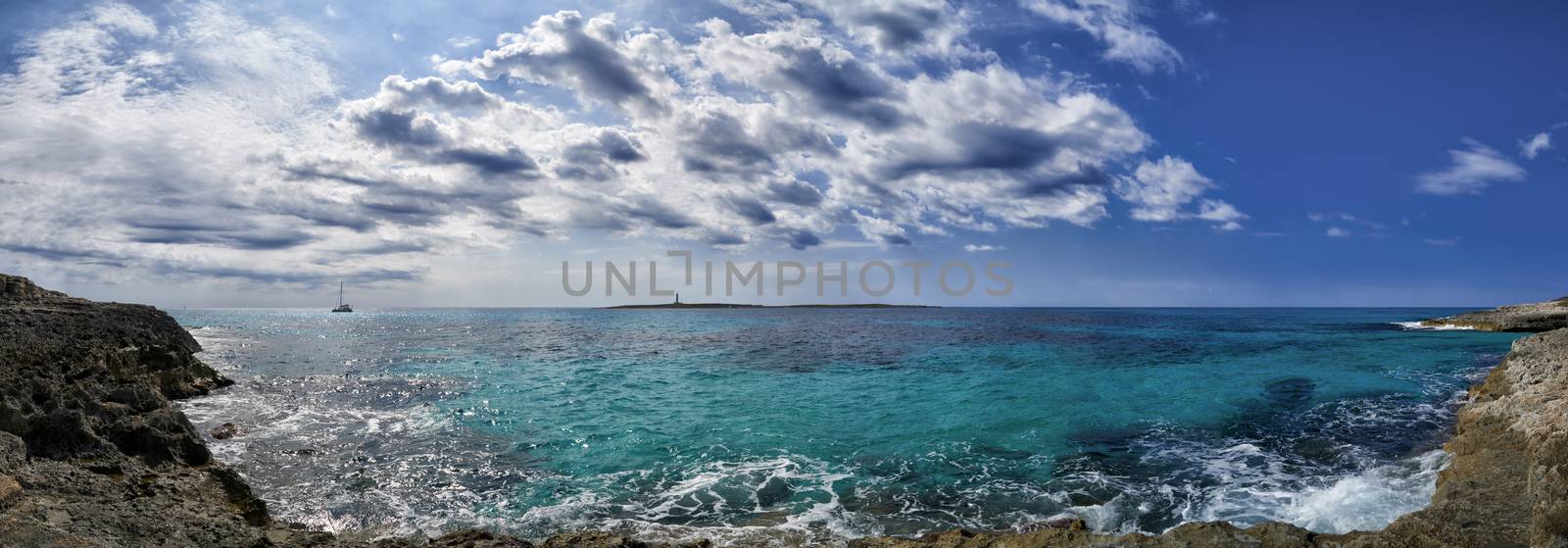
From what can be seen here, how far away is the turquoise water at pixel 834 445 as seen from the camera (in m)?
9.70

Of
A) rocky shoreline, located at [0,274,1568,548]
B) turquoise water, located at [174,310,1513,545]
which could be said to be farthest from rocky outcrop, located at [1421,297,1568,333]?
rocky shoreline, located at [0,274,1568,548]

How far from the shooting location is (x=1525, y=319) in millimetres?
49531

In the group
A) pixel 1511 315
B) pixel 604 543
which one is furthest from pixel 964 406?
pixel 1511 315

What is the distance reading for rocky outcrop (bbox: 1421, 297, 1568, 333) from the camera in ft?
157

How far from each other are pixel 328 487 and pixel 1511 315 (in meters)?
79.1

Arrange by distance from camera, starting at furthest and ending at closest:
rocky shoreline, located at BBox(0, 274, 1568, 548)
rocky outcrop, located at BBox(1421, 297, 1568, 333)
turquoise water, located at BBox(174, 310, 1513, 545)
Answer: rocky outcrop, located at BBox(1421, 297, 1568, 333) → turquoise water, located at BBox(174, 310, 1513, 545) → rocky shoreline, located at BBox(0, 274, 1568, 548)

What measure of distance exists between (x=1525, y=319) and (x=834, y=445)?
67833mm

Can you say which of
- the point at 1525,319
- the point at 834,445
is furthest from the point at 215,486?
the point at 1525,319

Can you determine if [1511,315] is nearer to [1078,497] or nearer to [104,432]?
[1078,497]

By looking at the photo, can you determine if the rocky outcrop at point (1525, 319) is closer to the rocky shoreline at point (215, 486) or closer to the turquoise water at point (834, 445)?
the turquoise water at point (834, 445)

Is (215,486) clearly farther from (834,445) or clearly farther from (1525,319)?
(1525,319)

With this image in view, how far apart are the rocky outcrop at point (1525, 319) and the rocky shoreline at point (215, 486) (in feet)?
170

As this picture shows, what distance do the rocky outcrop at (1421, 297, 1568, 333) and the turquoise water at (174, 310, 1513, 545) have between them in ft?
100

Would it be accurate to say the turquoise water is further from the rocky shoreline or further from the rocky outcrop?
the rocky outcrop
